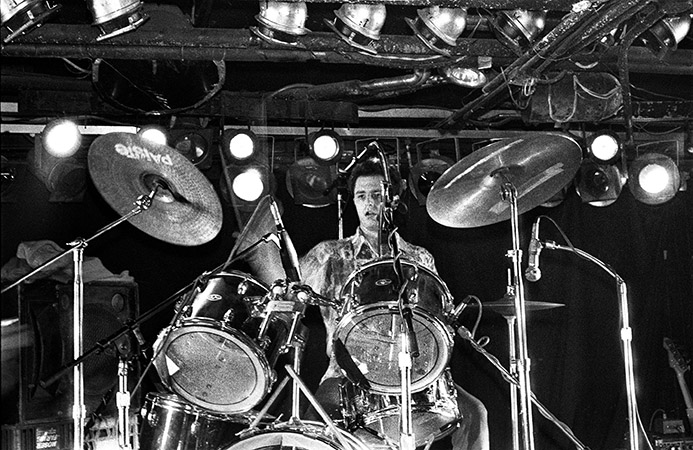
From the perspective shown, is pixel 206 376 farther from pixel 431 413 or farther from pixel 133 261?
pixel 133 261

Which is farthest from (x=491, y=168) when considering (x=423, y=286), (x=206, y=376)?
(x=206, y=376)

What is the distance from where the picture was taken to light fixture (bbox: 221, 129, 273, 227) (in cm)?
Result: 484

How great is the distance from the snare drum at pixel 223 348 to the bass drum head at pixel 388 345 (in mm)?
307

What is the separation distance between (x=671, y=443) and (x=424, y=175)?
2056 millimetres

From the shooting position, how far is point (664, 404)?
5277mm

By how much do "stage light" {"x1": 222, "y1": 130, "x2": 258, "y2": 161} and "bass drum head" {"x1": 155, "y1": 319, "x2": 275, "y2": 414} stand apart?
54.3 inches

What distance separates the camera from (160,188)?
3756mm

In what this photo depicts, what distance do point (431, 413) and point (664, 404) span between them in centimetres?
209

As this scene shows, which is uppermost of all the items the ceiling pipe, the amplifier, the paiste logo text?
the ceiling pipe

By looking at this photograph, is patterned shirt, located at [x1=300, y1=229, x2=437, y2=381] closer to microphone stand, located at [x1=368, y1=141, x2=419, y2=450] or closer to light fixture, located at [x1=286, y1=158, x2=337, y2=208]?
light fixture, located at [x1=286, y1=158, x2=337, y2=208]

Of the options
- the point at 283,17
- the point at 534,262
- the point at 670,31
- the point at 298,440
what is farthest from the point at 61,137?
the point at 670,31

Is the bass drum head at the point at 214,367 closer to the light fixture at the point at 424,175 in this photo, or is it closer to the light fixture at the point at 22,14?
the light fixture at the point at 22,14

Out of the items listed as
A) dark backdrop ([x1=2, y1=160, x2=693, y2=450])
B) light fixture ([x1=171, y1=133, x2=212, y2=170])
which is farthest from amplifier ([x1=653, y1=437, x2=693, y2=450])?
light fixture ([x1=171, y1=133, x2=212, y2=170])

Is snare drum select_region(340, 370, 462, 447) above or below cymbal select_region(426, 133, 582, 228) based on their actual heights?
below
